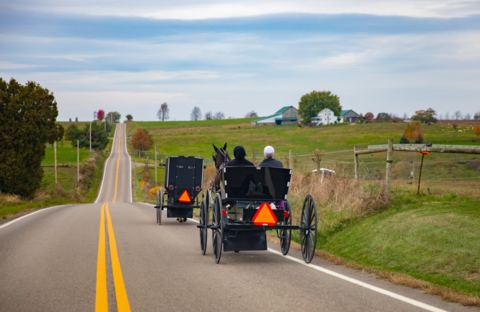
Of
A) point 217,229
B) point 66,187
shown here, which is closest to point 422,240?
point 217,229

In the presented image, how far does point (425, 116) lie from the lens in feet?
461

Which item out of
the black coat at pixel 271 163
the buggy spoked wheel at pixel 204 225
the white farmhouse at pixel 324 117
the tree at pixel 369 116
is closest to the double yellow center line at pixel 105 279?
the buggy spoked wheel at pixel 204 225

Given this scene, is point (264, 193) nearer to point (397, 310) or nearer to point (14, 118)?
point (397, 310)

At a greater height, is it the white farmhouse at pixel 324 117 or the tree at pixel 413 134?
the white farmhouse at pixel 324 117

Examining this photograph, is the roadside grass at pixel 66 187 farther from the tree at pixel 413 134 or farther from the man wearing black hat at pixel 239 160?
the tree at pixel 413 134

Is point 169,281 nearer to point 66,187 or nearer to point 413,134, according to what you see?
point 66,187

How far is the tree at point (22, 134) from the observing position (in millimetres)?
55281

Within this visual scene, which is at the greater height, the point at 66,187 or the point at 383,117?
the point at 383,117

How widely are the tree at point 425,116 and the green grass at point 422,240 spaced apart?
12180 centimetres

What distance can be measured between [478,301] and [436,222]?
4577 millimetres

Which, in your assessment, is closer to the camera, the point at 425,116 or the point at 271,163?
the point at 271,163

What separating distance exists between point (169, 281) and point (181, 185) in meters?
12.2

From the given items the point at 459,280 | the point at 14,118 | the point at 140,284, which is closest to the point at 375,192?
the point at 459,280

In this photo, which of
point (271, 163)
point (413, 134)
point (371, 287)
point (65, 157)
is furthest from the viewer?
point (65, 157)
